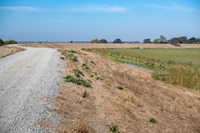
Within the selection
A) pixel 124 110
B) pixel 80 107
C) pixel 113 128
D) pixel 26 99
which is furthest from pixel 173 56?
pixel 26 99

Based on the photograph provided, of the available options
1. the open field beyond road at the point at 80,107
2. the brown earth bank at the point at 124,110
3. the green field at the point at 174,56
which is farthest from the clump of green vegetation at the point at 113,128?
the green field at the point at 174,56

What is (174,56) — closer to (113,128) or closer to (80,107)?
(80,107)

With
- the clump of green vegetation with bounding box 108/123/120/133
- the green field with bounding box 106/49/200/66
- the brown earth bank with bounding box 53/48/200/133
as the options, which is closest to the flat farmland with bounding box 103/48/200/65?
the green field with bounding box 106/49/200/66

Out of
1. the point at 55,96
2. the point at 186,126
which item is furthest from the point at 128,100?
the point at 55,96

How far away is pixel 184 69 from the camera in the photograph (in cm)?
3162

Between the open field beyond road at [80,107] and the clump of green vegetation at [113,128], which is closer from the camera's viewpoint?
the open field beyond road at [80,107]

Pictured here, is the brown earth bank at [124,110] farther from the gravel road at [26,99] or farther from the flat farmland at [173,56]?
the flat farmland at [173,56]

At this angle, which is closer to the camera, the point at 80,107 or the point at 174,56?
the point at 80,107

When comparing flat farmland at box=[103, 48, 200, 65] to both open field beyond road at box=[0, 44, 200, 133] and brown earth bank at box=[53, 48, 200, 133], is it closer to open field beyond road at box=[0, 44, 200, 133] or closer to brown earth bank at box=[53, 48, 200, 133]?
brown earth bank at box=[53, 48, 200, 133]

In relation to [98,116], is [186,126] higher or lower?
lower

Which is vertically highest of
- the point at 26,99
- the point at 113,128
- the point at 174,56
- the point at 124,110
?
the point at 26,99

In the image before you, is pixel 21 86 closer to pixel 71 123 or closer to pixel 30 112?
pixel 30 112

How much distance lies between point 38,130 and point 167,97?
54.5ft

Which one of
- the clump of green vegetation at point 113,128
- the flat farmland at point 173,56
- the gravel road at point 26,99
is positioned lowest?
the flat farmland at point 173,56
